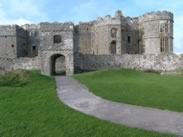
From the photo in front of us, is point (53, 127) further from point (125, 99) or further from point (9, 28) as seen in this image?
point (9, 28)

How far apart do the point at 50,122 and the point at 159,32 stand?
39834 millimetres

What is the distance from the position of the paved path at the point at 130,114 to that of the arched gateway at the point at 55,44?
2314cm

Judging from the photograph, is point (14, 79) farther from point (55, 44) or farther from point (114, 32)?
point (114, 32)

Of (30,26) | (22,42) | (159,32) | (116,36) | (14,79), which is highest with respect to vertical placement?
(30,26)

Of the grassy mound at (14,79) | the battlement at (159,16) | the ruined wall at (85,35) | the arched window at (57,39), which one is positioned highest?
the battlement at (159,16)

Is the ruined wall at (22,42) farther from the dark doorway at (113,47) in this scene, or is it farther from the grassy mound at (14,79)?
the grassy mound at (14,79)

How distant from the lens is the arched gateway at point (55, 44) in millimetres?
38469

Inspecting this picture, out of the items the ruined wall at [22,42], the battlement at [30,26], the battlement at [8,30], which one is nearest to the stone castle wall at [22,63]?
the battlement at [8,30]

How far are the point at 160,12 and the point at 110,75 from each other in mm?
21461

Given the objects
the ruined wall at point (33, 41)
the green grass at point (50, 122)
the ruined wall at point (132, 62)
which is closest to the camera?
the green grass at point (50, 122)

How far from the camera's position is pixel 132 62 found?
4231 centimetres

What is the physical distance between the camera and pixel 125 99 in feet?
48.2

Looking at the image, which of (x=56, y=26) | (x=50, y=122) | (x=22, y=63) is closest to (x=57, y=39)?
(x=56, y=26)

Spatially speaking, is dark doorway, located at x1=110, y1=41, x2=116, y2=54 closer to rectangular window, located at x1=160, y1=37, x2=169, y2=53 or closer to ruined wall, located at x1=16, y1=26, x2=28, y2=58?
rectangular window, located at x1=160, y1=37, x2=169, y2=53
